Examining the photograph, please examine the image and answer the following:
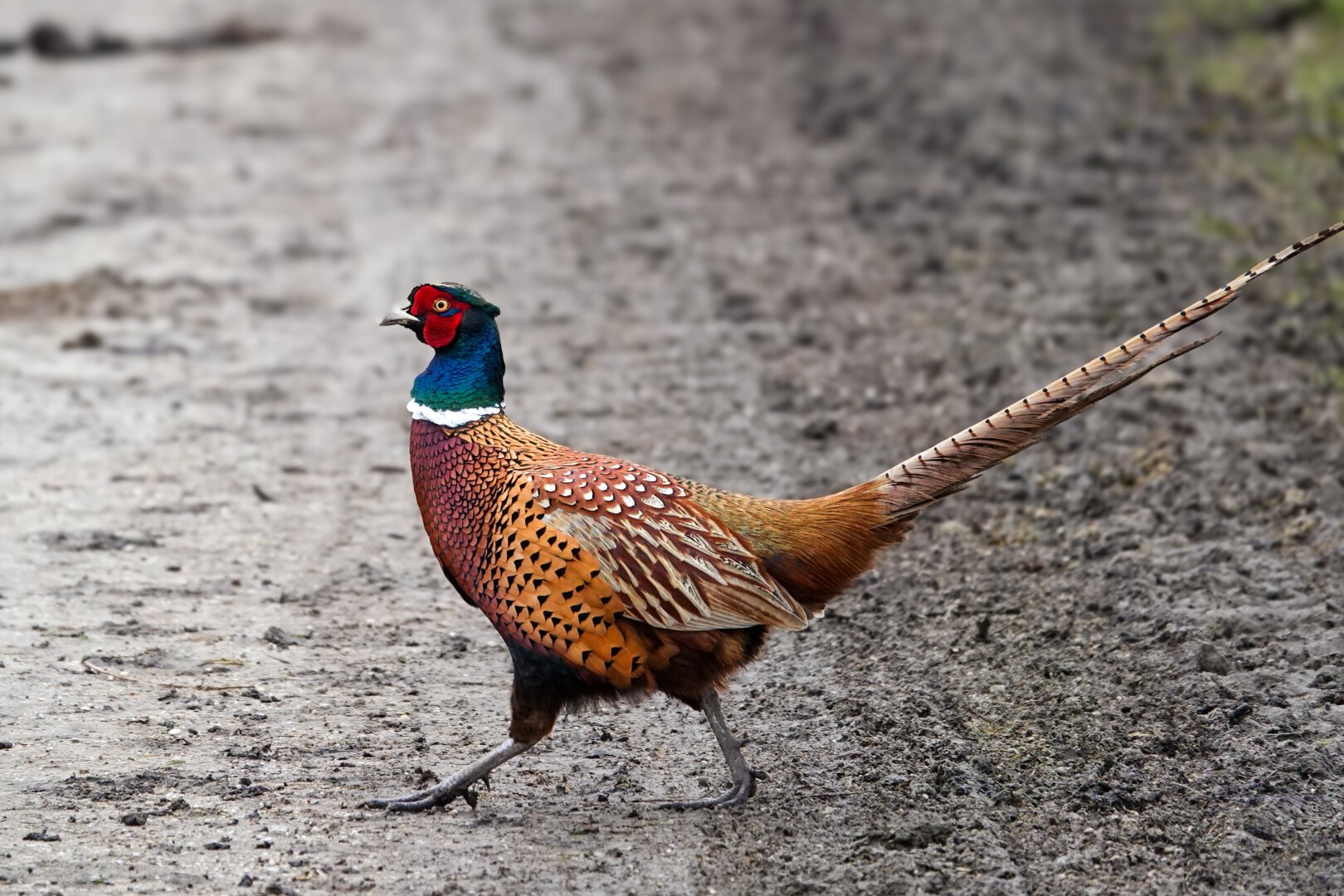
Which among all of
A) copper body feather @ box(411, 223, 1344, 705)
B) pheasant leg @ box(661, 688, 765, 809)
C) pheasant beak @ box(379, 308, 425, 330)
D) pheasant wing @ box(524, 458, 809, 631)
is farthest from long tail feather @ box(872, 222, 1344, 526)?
pheasant beak @ box(379, 308, 425, 330)

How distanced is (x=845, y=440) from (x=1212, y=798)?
277cm

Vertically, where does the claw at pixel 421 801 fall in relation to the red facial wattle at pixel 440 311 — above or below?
below

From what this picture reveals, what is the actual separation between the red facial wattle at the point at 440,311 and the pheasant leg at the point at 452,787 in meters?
1.10

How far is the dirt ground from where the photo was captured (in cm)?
386

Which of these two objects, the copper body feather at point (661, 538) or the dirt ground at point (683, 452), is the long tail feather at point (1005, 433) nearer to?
the copper body feather at point (661, 538)

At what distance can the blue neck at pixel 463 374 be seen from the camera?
417 cm

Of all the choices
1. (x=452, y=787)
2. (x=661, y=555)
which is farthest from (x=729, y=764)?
(x=452, y=787)

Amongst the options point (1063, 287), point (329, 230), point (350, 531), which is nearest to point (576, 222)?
point (329, 230)

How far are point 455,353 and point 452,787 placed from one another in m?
1.15

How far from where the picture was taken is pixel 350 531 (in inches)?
225

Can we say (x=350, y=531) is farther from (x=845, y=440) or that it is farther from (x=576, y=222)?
(x=576, y=222)

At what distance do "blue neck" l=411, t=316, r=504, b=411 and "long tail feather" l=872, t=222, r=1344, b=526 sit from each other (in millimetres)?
1105

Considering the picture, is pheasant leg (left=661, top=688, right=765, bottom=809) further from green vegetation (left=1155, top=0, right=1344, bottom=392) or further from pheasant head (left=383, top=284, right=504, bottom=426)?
green vegetation (left=1155, top=0, right=1344, bottom=392)

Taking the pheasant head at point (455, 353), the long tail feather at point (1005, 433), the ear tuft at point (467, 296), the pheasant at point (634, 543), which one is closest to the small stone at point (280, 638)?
the pheasant at point (634, 543)
